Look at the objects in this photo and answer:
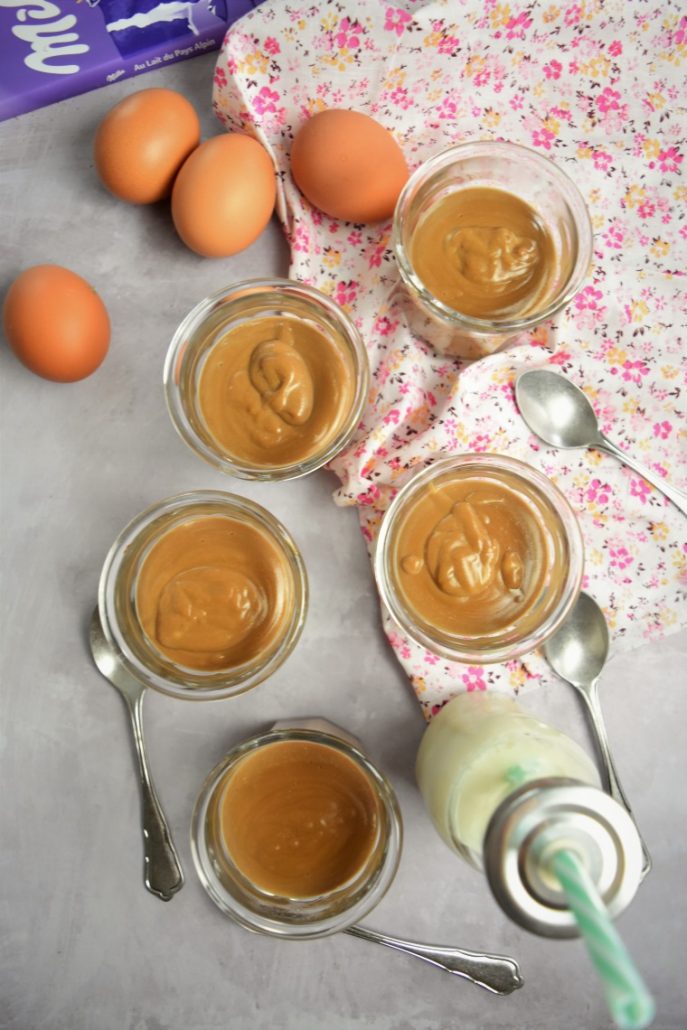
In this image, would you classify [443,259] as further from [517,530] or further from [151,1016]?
[151,1016]

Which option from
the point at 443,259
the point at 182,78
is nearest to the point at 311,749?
the point at 443,259

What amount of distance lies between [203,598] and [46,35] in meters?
0.84

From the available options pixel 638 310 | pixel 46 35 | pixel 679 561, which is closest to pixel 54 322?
pixel 46 35

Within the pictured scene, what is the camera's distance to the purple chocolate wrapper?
116 cm

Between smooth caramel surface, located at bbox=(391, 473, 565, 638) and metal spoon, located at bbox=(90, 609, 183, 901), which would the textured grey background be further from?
smooth caramel surface, located at bbox=(391, 473, 565, 638)

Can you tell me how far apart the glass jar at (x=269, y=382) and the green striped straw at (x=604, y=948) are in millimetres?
572

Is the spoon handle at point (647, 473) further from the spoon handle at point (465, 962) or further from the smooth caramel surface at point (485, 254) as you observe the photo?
the spoon handle at point (465, 962)

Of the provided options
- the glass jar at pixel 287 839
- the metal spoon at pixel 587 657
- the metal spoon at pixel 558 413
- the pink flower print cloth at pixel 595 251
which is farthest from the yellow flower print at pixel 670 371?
the glass jar at pixel 287 839

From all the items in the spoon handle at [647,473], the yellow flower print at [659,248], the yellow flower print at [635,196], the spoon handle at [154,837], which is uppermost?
the yellow flower print at [635,196]

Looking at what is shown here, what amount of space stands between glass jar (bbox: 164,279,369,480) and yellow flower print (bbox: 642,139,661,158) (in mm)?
565

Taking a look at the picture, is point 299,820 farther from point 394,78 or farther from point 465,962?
point 394,78

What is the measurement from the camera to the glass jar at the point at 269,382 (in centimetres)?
112

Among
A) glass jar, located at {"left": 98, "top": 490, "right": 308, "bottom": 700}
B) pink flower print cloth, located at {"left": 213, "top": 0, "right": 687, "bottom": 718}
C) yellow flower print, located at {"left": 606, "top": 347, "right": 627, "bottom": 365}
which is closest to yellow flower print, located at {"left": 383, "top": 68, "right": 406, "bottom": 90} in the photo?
pink flower print cloth, located at {"left": 213, "top": 0, "right": 687, "bottom": 718}

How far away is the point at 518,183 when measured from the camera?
1.23m
